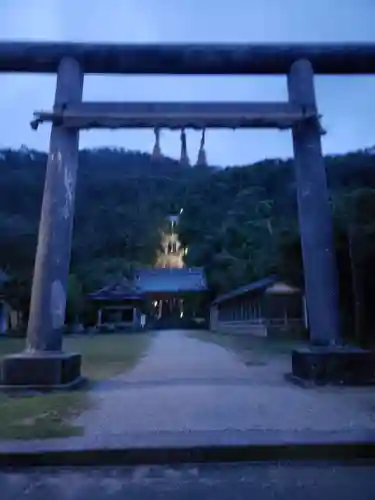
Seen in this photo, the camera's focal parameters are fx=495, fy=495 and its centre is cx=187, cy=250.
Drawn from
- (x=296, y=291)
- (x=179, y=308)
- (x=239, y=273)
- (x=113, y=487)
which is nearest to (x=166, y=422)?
(x=113, y=487)

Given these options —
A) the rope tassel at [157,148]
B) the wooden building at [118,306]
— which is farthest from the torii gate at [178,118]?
the wooden building at [118,306]

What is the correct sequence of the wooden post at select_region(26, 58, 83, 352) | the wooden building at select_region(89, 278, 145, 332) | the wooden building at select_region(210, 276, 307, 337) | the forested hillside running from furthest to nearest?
the wooden building at select_region(89, 278, 145, 332) → the wooden building at select_region(210, 276, 307, 337) → the forested hillside → the wooden post at select_region(26, 58, 83, 352)

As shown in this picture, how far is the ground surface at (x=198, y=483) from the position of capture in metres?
3.01

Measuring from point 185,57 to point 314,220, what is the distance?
334 cm

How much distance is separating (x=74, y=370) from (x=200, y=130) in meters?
4.31

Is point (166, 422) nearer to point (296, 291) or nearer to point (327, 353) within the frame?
point (327, 353)

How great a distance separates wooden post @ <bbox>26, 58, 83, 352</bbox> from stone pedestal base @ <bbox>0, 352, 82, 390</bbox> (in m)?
0.27

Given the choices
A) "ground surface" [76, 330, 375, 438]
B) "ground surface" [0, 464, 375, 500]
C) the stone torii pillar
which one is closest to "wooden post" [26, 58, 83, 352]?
the stone torii pillar

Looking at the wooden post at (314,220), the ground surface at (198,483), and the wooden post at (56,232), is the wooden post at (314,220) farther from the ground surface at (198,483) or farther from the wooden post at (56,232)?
the ground surface at (198,483)

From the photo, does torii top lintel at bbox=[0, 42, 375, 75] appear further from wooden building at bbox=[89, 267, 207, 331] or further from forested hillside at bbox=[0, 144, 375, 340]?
wooden building at bbox=[89, 267, 207, 331]

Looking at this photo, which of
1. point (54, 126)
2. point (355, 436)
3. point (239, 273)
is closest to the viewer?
point (355, 436)

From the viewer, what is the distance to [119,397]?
247 inches

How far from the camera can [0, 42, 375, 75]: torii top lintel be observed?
7.89m

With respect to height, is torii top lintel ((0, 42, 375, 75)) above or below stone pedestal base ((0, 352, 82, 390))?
above
